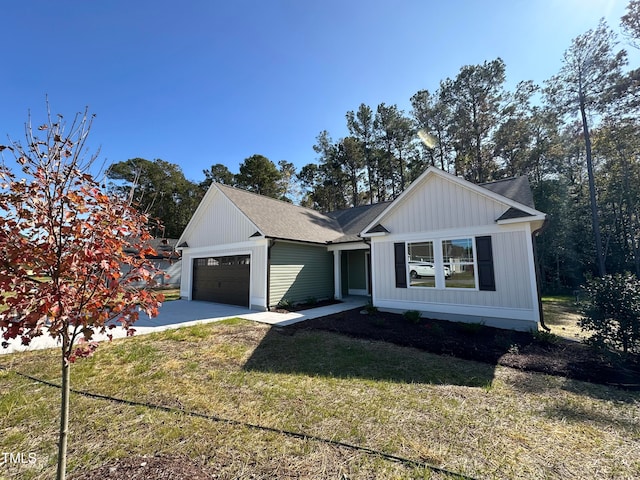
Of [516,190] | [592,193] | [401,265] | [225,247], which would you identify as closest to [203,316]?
[225,247]

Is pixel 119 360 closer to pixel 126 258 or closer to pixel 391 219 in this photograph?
pixel 126 258

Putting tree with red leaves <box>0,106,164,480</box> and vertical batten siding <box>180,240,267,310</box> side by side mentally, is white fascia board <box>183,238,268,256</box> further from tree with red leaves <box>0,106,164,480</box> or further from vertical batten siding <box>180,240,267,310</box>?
tree with red leaves <box>0,106,164,480</box>

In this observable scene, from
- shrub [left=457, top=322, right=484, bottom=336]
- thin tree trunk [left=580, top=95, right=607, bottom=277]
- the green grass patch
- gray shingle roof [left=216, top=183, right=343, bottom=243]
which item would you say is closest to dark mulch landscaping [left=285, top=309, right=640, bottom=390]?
shrub [left=457, top=322, right=484, bottom=336]

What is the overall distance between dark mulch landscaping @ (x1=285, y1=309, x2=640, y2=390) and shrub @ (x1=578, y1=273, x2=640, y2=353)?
0.91ft

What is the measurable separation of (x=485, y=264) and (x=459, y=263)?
0.71 metres

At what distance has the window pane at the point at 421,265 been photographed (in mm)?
8914

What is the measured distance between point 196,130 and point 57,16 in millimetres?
6707

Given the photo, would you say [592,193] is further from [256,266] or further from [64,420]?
[64,420]

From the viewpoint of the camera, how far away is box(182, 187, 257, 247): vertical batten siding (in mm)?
11820

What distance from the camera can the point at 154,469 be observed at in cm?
239

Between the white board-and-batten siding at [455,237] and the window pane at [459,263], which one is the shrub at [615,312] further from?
the window pane at [459,263]

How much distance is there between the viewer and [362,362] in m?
5.30

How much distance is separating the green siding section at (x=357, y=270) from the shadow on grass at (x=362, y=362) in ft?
25.9

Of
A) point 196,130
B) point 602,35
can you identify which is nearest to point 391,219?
point 196,130
